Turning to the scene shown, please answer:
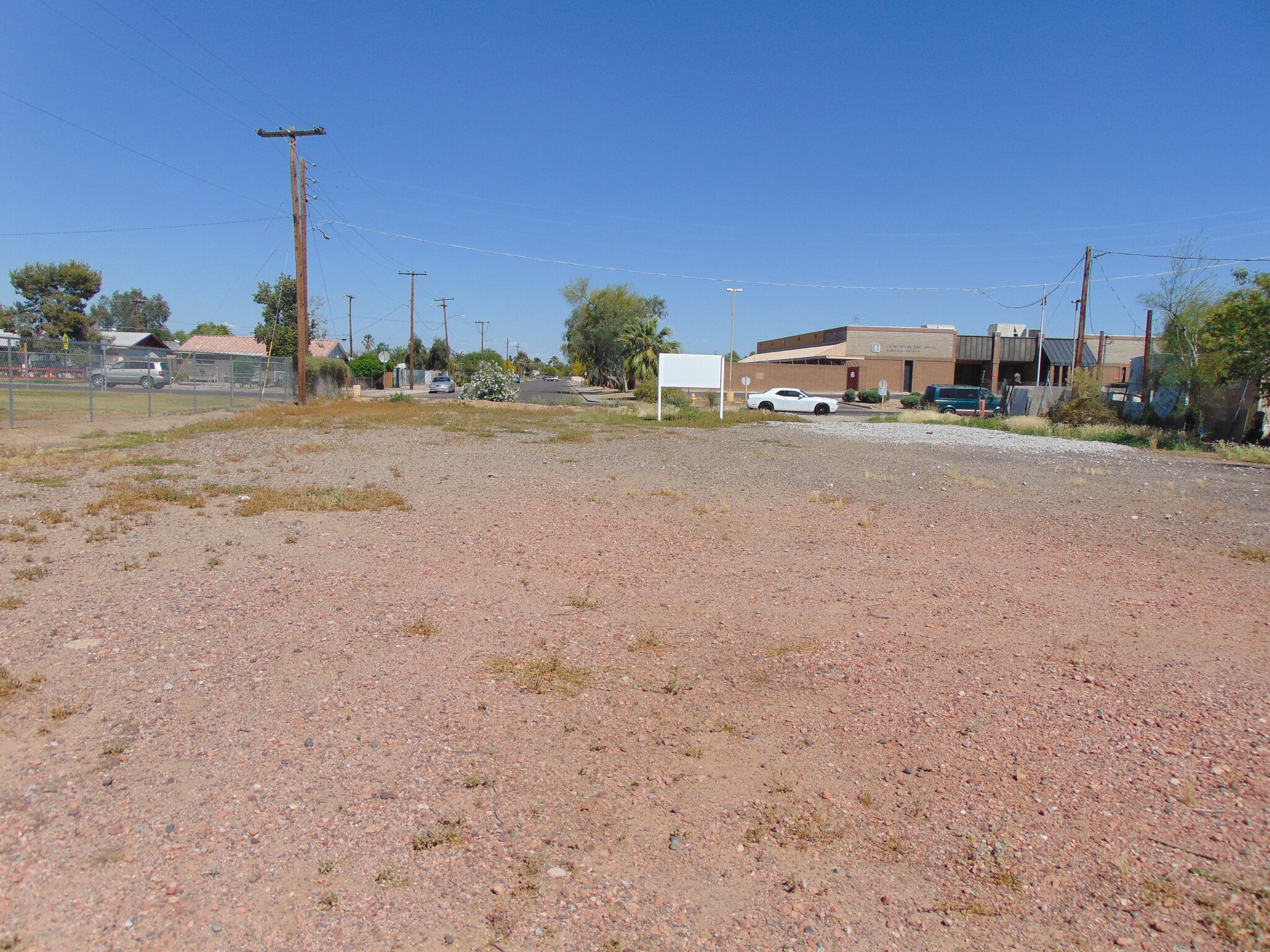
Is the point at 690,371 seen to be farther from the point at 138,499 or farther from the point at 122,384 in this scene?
the point at 122,384

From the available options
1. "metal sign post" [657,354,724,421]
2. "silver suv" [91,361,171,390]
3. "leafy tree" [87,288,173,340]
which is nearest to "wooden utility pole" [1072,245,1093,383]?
"metal sign post" [657,354,724,421]

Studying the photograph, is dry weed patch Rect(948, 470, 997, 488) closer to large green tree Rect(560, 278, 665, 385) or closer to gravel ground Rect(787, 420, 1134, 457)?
gravel ground Rect(787, 420, 1134, 457)

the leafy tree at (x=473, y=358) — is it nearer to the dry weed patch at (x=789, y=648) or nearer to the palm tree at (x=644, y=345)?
the palm tree at (x=644, y=345)

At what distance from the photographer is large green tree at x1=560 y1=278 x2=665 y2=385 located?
77.1 metres

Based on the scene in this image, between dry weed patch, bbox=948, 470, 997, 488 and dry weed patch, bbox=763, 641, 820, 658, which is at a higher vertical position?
dry weed patch, bbox=948, 470, 997, 488

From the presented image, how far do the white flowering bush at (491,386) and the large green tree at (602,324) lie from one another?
27.9m

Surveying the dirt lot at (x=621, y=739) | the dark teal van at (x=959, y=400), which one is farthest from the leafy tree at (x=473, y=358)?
the dirt lot at (x=621, y=739)

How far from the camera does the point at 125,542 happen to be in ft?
28.6

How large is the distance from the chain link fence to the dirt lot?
19115mm

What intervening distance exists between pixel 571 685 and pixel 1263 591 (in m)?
Answer: 7.12

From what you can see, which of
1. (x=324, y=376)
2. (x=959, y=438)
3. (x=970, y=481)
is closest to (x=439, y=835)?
(x=970, y=481)

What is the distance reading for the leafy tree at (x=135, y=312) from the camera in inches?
5044

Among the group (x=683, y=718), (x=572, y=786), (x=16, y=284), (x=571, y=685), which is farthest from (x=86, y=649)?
(x=16, y=284)

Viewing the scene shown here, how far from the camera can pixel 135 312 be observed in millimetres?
132125
